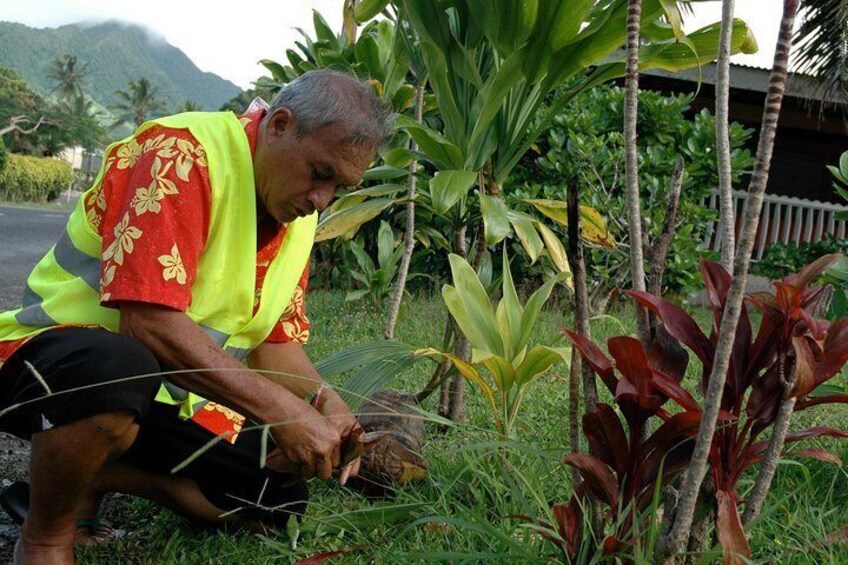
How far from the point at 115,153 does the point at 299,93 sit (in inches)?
17.8

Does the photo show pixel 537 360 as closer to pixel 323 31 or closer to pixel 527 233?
pixel 527 233

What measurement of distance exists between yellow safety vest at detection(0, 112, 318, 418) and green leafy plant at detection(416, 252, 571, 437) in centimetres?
60

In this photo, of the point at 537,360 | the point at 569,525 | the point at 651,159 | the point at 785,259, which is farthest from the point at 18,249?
the point at 569,525

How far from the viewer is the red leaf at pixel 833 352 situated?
4.99 ft

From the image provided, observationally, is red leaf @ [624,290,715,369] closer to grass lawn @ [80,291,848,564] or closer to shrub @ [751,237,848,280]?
grass lawn @ [80,291,848,564]

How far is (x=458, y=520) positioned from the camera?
1688 millimetres

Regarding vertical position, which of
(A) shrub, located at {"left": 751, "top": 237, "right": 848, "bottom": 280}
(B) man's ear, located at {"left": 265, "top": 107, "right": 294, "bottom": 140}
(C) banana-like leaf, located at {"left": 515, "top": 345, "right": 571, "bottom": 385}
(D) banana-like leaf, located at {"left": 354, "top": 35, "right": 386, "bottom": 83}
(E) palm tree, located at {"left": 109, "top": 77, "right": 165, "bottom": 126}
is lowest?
(E) palm tree, located at {"left": 109, "top": 77, "right": 165, "bottom": 126}

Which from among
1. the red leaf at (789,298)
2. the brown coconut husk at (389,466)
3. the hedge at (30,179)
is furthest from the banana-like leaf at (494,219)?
the hedge at (30,179)

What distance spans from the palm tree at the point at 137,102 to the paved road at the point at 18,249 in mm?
75758

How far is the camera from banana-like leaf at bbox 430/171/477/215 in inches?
103

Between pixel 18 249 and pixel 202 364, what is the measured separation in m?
10.1

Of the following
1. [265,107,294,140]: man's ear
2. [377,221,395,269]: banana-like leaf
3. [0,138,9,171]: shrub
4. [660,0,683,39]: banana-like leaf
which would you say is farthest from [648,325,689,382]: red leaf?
[0,138,9,171]: shrub

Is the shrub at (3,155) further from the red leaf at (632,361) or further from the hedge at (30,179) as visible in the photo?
the red leaf at (632,361)

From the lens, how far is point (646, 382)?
4.95 ft
